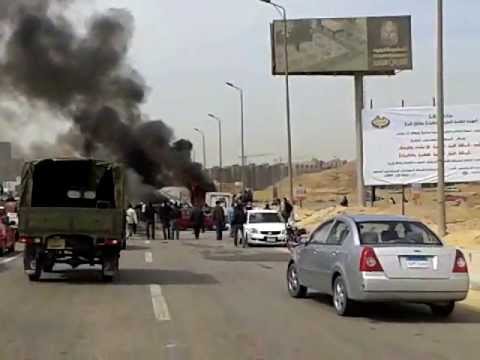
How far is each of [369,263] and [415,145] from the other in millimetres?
30250

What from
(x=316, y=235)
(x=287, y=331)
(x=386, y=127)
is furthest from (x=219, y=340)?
(x=386, y=127)

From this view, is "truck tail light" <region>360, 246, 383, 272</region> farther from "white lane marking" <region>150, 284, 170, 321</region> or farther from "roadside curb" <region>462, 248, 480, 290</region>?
"roadside curb" <region>462, 248, 480, 290</region>

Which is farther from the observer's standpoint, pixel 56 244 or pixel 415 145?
pixel 415 145

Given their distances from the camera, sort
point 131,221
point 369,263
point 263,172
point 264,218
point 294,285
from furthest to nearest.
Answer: point 263,172, point 131,221, point 264,218, point 294,285, point 369,263

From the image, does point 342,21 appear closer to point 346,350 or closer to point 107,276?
point 107,276

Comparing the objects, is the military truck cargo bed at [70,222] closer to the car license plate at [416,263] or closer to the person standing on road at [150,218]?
the car license plate at [416,263]

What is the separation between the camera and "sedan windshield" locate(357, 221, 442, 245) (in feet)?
41.2

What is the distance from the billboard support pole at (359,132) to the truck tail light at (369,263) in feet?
110

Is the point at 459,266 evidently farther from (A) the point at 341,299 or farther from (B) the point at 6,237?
(B) the point at 6,237

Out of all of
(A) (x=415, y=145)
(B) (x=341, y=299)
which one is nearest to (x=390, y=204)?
(A) (x=415, y=145)

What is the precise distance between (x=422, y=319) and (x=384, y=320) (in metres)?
0.56

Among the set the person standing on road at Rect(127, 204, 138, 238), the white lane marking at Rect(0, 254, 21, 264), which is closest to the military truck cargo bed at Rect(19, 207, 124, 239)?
the white lane marking at Rect(0, 254, 21, 264)

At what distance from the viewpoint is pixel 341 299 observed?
1262cm

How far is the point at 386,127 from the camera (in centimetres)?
4206
